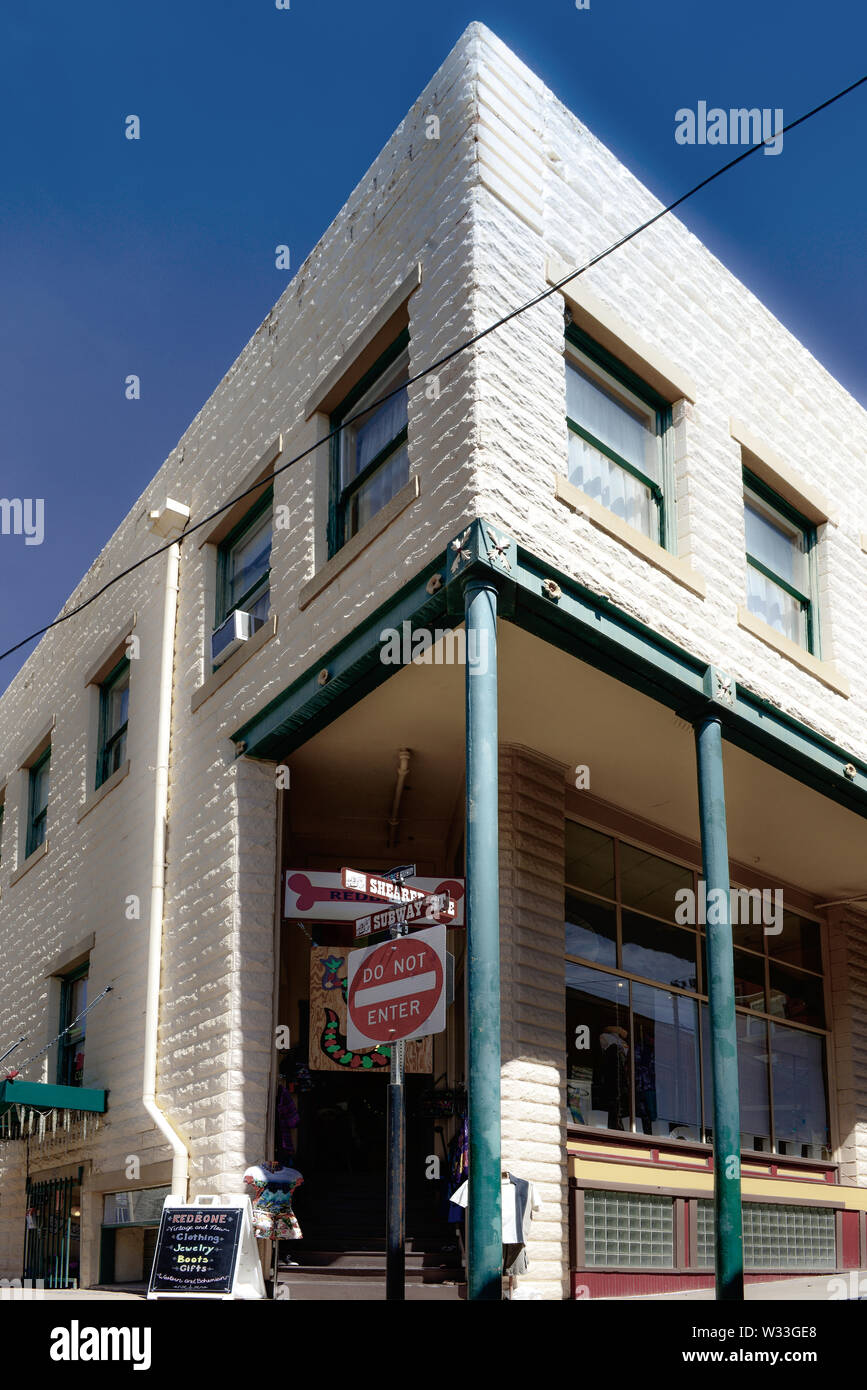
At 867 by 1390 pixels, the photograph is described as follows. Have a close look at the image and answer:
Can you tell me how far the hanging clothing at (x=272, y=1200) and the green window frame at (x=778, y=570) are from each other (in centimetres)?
651

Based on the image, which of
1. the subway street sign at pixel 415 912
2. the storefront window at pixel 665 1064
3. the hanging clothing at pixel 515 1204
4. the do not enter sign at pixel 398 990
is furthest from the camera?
the storefront window at pixel 665 1064

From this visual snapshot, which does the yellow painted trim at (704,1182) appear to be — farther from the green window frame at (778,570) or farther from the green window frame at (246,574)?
the green window frame at (246,574)

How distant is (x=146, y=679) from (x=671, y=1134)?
6.93 meters

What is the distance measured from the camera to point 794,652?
12688mm

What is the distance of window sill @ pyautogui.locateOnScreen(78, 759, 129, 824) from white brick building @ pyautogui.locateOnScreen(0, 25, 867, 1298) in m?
0.06

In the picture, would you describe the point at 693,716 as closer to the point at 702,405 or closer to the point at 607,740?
the point at 607,740

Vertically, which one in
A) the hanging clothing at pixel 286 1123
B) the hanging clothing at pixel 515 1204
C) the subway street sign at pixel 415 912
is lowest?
the hanging clothing at pixel 515 1204

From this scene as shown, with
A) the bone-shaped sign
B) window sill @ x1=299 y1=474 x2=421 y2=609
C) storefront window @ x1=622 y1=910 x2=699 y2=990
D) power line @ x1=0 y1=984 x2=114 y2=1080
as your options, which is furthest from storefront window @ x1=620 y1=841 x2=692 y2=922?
power line @ x1=0 y1=984 x2=114 y2=1080

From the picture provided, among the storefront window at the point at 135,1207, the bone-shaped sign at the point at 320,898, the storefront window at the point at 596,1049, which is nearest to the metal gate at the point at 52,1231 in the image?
the storefront window at the point at 135,1207

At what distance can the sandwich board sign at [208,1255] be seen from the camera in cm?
997

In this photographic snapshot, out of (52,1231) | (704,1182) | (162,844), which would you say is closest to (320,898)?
(162,844)

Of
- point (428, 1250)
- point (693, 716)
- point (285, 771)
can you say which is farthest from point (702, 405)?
point (428, 1250)

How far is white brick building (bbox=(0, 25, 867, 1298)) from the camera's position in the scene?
10672 millimetres

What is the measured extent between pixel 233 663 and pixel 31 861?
253 inches
